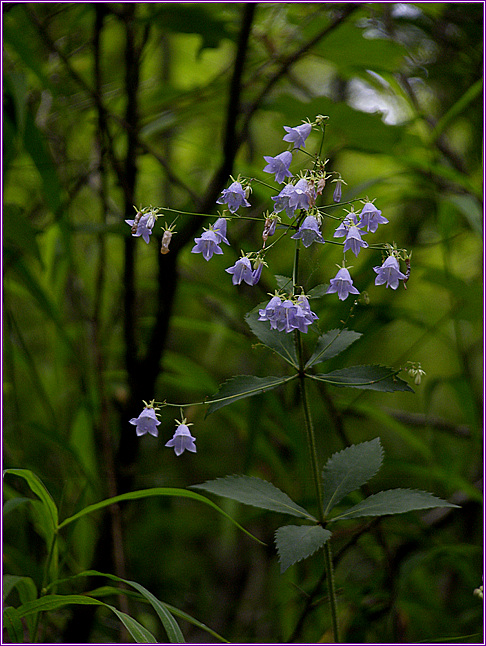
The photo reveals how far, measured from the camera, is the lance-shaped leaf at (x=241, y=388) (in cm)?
46

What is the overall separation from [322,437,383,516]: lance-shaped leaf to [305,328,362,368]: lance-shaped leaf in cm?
9

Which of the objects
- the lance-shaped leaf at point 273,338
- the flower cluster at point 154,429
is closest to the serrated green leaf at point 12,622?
the flower cluster at point 154,429

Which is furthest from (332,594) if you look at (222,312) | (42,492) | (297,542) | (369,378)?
(222,312)

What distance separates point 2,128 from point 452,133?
4.93ft

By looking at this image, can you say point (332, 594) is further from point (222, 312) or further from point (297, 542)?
point (222, 312)

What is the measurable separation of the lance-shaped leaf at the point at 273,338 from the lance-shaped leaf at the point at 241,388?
0.04 m

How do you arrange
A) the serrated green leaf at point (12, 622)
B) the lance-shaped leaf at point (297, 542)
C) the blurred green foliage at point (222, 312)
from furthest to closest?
the blurred green foliage at point (222, 312), the serrated green leaf at point (12, 622), the lance-shaped leaf at point (297, 542)

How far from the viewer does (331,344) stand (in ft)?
1.72

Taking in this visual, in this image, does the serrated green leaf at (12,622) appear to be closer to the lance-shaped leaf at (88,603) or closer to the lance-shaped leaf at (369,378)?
the lance-shaped leaf at (88,603)

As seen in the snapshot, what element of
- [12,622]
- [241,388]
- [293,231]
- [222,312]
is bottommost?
[222,312]

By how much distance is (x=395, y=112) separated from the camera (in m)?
1.49

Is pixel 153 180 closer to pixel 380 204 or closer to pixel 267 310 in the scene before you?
pixel 380 204

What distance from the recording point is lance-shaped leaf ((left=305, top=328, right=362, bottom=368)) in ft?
1.66

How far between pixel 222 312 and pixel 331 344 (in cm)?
86
